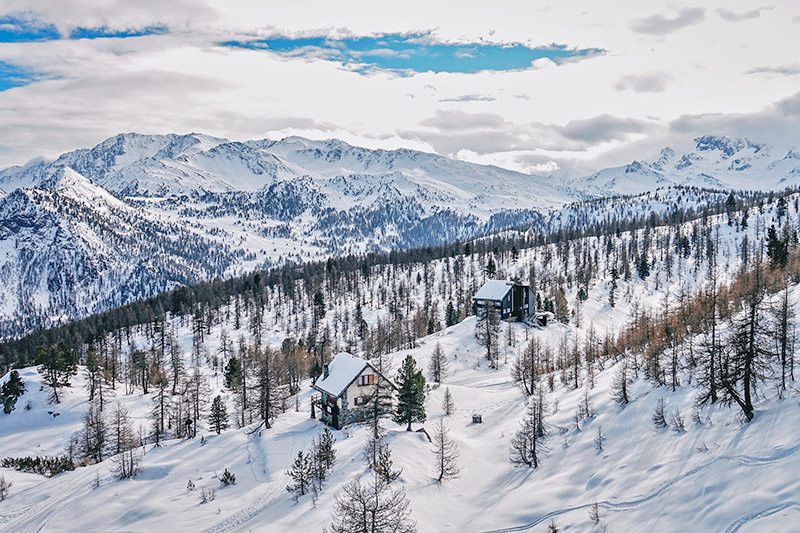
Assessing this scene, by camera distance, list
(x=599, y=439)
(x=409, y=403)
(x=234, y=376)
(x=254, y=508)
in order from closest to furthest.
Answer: (x=254, y=508)
(x=599, y=439)
(x=409, y=403)
(x=234, y=376)

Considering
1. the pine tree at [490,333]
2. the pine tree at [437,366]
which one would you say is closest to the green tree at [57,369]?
the pine tree at [437,366]

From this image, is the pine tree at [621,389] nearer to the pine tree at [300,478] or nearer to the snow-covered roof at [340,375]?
the snow-covered roof at [340,375]

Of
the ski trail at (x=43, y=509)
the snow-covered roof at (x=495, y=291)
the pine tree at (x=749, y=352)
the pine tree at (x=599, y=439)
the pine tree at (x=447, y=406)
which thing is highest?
the pine tree at (x=749, y=352)

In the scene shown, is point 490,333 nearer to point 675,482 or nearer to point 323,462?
point 323,462

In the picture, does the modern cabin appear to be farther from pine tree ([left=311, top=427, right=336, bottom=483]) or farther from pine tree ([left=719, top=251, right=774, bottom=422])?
pine tree ([left=719, top=251, right=774, bottom=422])

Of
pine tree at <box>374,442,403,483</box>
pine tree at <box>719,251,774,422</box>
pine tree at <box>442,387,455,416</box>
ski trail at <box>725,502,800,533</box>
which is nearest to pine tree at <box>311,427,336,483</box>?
pine tree at <box>374,442,403,483</box>

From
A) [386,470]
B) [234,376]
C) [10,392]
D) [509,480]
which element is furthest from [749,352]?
[10,392]

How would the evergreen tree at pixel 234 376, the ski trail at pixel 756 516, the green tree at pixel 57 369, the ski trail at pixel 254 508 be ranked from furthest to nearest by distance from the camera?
the green tree at pixel 57 369
the evergreen tree at pixel 234 376
the ski trail at pixel 254 508
the ski trail at pixel 756 516
